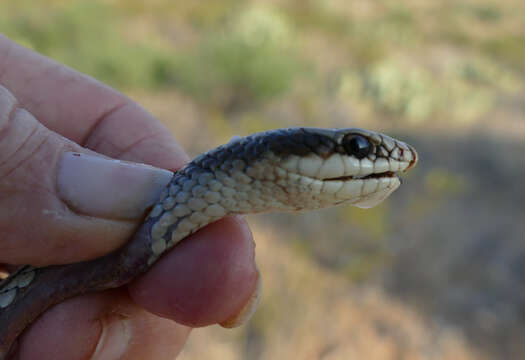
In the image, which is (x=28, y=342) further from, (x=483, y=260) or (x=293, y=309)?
(x=483, y=260)

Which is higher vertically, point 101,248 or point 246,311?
point 101,248

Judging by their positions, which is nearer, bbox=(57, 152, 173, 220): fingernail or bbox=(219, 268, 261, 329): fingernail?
bbox=(57, 152, 173, 220): fingernail

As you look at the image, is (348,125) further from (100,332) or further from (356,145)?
(100,332)

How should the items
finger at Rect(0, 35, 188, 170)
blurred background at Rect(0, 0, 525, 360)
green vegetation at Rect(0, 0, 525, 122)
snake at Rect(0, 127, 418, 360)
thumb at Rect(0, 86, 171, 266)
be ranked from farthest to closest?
green vegetation at Rect(0, 0, 525, 122), blurred background at Rect(0, 0, 525, 360), finger at Rect(0, 35, 188, 170), snake at Rect(0, 127, 418, 360), thumb at Rect(0, 86, 171, 266)

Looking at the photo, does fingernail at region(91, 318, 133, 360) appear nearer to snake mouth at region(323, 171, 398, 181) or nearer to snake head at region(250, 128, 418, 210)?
snake head at region(250, 128, 418, 210)

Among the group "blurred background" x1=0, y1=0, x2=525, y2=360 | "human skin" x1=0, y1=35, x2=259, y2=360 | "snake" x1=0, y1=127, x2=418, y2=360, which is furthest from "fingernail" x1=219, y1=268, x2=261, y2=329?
"blurred background" x1=0, y1=0, x2=525, y2=360

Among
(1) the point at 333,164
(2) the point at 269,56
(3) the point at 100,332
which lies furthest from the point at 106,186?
(2) the point at 269,56

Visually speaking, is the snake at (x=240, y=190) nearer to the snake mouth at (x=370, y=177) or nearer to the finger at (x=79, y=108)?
the snake mouth at (x=370, y=177)
